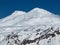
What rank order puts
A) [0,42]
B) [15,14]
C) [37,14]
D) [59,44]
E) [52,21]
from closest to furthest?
[59,44] < [0,42] < [52,21] < [37,14] < [15,14]

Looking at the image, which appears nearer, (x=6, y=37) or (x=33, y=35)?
(x=33, y=35)

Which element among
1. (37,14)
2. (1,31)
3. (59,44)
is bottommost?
Answer: (59,44)

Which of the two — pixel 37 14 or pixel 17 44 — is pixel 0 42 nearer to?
pixel 17 44

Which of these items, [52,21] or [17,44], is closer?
[17,44]

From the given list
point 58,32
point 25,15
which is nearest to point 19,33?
point 58,32

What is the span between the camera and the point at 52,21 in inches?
1222

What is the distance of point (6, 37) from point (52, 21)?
7.49 m

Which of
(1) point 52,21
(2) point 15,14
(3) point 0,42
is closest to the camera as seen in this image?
(3) point 0,42

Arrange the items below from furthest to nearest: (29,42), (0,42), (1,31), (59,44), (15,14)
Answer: (15,14)
(1,31)
(0,42)
(29,42)
(59,44)

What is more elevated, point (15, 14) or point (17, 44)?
point (15, 14)

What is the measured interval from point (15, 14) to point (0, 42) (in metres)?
11.3

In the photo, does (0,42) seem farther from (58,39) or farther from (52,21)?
(52,21)

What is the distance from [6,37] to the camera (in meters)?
25.0

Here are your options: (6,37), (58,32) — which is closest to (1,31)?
(6,37)
